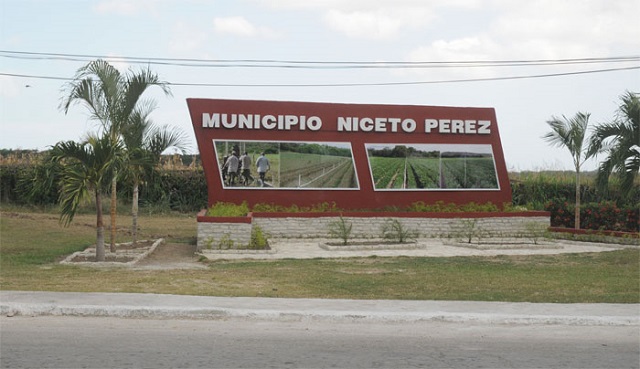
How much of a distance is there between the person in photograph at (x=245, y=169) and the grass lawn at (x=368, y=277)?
6.17 m

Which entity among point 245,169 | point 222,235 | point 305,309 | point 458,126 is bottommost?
point 305,309

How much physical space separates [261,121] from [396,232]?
5666 millimetres

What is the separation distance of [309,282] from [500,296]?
135 inches

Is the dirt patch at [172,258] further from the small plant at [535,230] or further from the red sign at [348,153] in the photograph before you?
the small plant at [535,230]

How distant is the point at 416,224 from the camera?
81.4 feet

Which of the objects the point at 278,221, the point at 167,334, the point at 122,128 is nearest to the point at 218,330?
the point at 167,334

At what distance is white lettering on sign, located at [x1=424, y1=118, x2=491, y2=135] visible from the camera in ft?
87.1

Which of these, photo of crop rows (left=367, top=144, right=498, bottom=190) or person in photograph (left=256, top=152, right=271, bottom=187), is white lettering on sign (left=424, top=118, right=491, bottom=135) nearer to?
photo of crop rows (left=367, top=144, right=498, bottom=190)

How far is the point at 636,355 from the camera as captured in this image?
335 inches

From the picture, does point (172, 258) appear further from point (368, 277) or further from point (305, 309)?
point (305, 309)

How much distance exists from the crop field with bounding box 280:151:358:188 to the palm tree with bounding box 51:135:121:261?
889cm

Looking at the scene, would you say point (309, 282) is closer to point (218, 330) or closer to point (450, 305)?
point (450, 305)

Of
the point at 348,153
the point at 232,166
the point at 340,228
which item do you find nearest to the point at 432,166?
the point at 348,153

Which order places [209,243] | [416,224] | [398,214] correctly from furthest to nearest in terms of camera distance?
[416,224], [398,214], [209,243]
